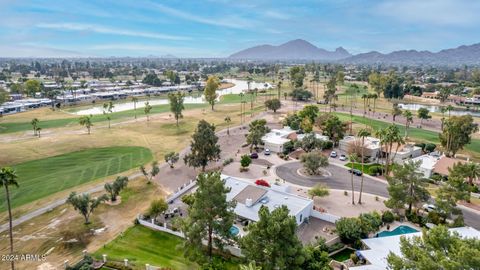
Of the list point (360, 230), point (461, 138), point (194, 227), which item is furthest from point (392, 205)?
point (461, 138)

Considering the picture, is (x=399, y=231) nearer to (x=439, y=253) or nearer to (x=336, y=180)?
(x=336, y=180)

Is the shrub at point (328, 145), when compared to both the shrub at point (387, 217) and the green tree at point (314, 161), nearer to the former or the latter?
the green tree at point (314, 161)

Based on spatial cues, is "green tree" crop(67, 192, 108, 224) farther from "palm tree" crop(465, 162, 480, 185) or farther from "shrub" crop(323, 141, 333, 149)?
"palm tree" crop(465, 162, 480, 185)

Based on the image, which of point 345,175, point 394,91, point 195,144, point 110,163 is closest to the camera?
point 195,144

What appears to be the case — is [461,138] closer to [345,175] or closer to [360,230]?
[345,175]

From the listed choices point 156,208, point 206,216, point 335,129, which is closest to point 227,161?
point 156,208

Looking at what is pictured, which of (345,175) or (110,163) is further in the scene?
(110,163)

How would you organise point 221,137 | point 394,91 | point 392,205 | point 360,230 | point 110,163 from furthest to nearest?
1. point 394,91
2. point 221,137
3. point 110,163
4. point 392,205
5. point 360,230
